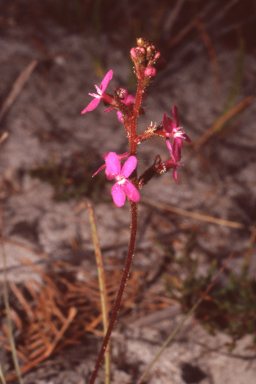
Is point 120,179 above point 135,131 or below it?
below

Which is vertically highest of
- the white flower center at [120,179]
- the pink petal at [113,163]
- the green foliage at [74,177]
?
the green foliage at [74,177]

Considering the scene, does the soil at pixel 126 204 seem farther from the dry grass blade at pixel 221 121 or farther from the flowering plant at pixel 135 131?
the flowering plant at pixel 135 131

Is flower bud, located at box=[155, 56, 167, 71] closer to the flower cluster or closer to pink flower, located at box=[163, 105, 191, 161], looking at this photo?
the flower cluster

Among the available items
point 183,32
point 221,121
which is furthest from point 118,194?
point 183,32

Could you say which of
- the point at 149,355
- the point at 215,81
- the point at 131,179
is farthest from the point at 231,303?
the point at 215,81

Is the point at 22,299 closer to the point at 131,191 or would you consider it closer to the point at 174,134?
the point at 131,191

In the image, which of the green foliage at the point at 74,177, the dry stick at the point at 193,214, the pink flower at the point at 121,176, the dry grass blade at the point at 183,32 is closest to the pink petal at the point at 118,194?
the pink flower at the point at 121,176
